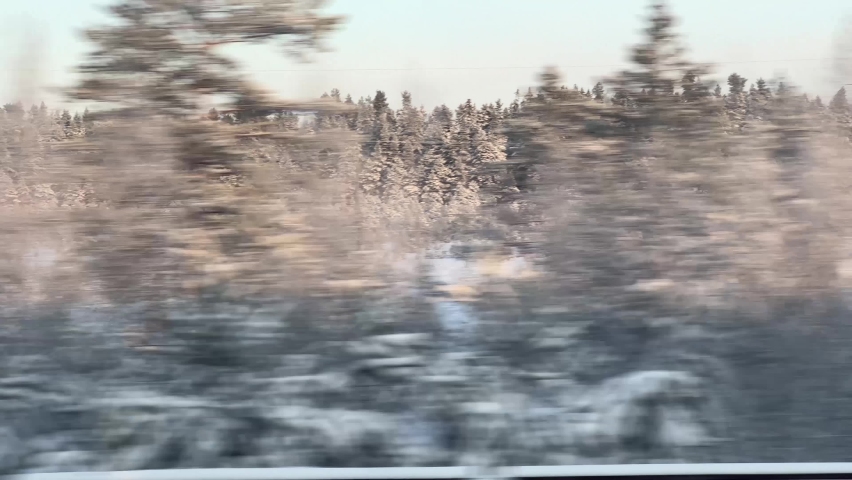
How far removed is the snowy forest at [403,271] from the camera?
3.53 metres

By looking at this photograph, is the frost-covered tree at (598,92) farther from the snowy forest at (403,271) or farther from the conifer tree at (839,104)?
the conifer tree at (839,104)

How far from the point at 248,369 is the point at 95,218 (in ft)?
3.42

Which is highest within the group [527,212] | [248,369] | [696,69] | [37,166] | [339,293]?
[696,69]

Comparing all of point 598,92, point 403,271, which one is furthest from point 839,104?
point 403,271

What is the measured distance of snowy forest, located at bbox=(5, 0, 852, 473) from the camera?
3527mm

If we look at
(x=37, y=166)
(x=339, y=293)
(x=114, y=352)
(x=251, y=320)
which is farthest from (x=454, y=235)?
(x=37, y=166)

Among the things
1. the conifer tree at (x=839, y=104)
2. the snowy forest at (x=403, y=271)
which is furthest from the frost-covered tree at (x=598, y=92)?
the conifer tree at (x=839, y=104)

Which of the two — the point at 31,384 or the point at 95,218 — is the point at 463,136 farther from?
the point at 31,384

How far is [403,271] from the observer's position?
12.6 ft

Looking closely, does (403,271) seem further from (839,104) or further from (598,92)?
(839,104)

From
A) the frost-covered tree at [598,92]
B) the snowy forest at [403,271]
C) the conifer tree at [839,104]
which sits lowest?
the snowy forest at [403,271]

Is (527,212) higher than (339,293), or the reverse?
(527,212)

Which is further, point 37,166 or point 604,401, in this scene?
point 37,166

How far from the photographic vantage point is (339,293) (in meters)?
3.70
